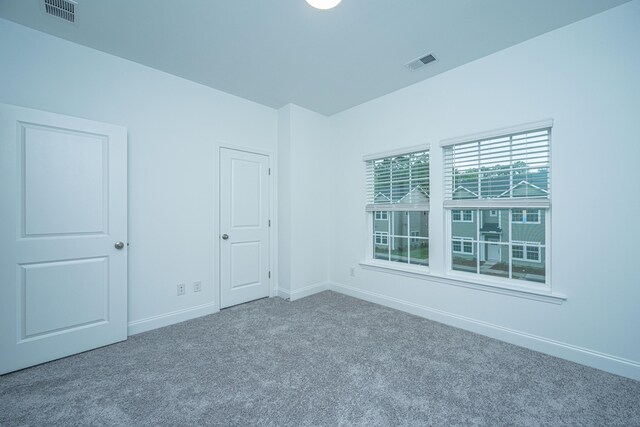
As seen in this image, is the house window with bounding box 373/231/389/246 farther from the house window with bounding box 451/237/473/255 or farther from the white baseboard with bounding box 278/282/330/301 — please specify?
the white baseboard with bounding box 278/282/330/301

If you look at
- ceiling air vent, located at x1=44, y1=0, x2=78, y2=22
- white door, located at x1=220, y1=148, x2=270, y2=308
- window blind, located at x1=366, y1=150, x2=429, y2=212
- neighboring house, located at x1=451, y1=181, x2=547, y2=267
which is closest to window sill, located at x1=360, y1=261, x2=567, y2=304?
neighboring house, located at x1=451, y1=181, x2=547, y2=267

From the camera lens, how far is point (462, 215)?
3004 mm

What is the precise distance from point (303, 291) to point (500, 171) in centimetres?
290

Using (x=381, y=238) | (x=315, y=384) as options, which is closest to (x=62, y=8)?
(x=315, y=384)

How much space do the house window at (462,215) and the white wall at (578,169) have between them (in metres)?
0.72

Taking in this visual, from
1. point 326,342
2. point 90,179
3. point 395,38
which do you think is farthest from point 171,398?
point 395,38

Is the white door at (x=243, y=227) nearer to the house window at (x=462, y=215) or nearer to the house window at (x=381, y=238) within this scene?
the house window at (x=381, y=238)

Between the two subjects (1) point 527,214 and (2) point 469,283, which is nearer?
(1) point 527,214

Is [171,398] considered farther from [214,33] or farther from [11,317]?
[214,33]

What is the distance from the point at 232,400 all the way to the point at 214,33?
2.96 meters

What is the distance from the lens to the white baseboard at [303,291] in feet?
12.6

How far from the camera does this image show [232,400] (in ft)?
5.92

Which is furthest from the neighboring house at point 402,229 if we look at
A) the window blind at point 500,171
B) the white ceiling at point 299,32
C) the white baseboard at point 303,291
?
the white ceiling at point 299,32

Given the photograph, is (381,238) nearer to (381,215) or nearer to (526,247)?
(381,215)
